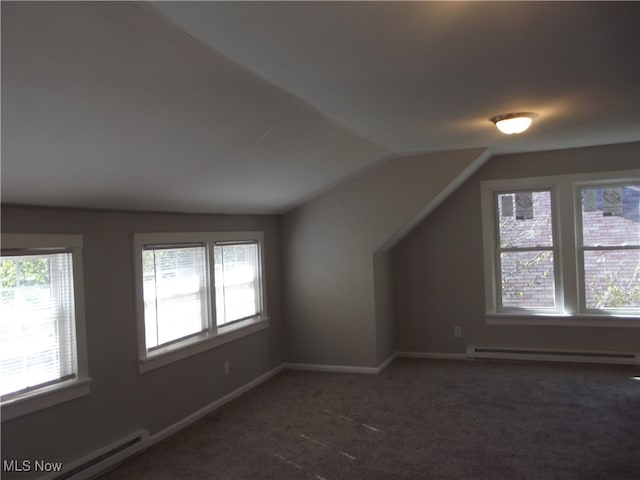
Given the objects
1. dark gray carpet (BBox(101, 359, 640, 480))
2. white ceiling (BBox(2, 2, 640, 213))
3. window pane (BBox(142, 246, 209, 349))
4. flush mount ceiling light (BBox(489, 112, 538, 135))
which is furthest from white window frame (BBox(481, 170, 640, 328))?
window pane (BBox(142, 246, 209, 349))

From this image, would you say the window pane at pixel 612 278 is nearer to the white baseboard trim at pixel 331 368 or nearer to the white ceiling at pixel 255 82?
the white ceiling at pixel 255 82

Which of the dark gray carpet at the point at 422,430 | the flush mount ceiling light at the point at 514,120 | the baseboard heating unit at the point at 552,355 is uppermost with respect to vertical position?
the flush mount ceiling light at the point at 514,120

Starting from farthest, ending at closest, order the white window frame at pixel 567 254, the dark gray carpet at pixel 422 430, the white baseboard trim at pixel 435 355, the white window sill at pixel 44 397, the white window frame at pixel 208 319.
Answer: the white baseboard trim at pixel 435 355 → the white window frame at pixel 567 254 → the white window frame at pixel 208 319 → the dark gray carpet at pixel 422 430 → the white window sill at pixel 44 397

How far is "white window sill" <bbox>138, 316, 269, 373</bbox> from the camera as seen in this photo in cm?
398

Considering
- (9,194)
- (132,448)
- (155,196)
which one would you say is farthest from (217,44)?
(132,448)

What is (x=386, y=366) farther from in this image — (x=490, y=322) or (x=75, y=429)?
(x=75, y=429)

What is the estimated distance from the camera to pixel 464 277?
6.01 meters

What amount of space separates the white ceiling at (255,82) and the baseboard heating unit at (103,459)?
1.61 m

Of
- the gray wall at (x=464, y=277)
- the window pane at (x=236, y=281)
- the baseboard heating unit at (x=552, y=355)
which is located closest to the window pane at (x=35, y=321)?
the window pane at (x=236, y=281)

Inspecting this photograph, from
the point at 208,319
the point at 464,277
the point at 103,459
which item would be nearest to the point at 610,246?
the point at 464,277

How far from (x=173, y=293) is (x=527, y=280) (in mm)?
3805

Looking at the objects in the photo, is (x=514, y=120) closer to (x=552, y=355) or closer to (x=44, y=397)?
(x=552, y=355)

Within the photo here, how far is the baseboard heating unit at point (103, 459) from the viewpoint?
324cm

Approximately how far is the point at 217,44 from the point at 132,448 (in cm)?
284
